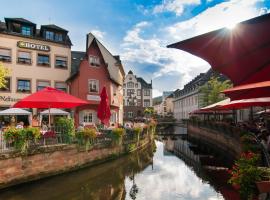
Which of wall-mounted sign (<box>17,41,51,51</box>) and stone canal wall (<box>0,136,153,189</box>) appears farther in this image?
wall-mounted sign (<box>17,41,51,51</box>)

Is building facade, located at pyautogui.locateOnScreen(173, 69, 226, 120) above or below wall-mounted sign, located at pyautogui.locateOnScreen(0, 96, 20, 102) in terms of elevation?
above

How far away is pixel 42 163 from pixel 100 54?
58.0ft

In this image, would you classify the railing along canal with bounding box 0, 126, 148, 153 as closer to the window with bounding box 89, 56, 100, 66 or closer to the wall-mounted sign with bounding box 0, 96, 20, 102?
the window with bounding box 89, 56, 100, 66

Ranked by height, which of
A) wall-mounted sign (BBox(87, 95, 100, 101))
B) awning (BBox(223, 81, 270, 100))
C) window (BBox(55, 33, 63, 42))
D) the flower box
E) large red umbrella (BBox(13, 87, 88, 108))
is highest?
window (BBox(55, 33, 63, 42))

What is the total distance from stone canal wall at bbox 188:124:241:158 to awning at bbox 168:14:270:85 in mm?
14899

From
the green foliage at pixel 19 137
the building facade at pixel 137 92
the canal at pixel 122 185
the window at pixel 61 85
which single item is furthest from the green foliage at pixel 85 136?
the building facade at pixel 137 92

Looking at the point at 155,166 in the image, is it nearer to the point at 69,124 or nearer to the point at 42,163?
the point at 69,124

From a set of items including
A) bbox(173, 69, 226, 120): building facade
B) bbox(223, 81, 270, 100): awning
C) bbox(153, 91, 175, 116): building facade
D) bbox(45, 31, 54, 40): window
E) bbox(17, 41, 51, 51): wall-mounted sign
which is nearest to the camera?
bbox(223, 81, 270, 100): awning

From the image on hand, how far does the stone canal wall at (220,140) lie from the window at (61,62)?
58.3ft

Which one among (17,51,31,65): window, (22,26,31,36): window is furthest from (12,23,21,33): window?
(17,51,31,65): window

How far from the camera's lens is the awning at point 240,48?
9.11 feet

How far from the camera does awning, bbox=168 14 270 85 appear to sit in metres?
2.78

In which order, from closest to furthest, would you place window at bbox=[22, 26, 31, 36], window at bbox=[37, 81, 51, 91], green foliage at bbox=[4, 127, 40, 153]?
green foliage at bbox=[4, 127, 40, 153] → window at bbox=[22, 26, 31, 36] → window at bbox=[37, 81, 51, 91]

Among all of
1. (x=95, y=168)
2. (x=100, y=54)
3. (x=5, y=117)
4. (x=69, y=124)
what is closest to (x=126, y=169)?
(x=95, y=168)
